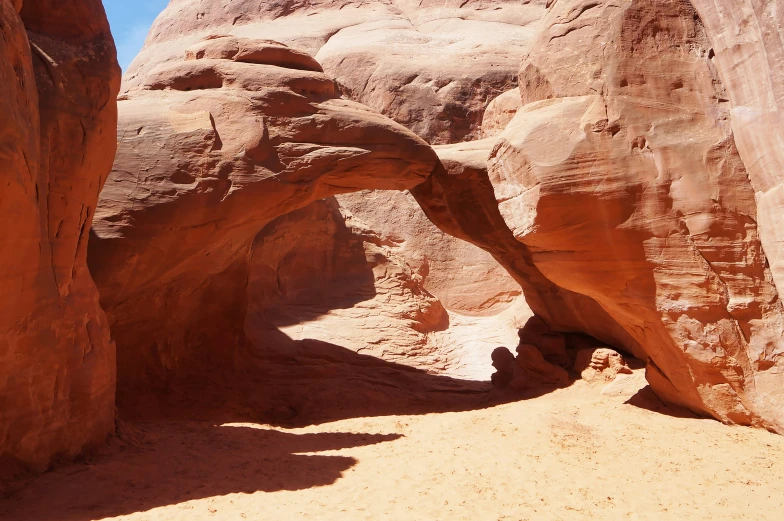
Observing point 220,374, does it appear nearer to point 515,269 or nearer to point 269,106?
point 269,106

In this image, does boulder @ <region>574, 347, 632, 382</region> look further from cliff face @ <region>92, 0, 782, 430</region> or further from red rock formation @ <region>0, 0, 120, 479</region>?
red rock formation @ <region>0, 0, 120, 479</region>

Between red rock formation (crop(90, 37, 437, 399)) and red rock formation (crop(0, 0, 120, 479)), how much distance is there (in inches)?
45.7

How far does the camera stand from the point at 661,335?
665 centimetres

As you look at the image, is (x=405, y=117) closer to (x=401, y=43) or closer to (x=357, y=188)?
(x=401, y=43)

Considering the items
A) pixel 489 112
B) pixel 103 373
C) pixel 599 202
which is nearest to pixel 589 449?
pixel 599 202

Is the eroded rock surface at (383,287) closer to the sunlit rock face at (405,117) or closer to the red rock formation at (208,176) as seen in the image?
the sunlit rock face at (405,117)

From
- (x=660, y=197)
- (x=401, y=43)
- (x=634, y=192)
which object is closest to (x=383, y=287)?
(x=634, y=192)

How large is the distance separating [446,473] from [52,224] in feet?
12.0

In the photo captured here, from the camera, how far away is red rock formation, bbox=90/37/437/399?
7.41 metres

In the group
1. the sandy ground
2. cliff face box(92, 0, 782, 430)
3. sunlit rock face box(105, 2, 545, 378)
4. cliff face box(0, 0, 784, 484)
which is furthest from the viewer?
sunlit rock face box(105, 2, 545, 378)

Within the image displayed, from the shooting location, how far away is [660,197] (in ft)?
20.0

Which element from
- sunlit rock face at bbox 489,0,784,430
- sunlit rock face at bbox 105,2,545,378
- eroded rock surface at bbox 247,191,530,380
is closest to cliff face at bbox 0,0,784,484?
sunlit rock face at bbox 489,0,784,430

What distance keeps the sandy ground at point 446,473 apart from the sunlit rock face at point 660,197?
2.32ft

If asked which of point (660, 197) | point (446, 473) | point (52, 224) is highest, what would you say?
point (52, 224)
